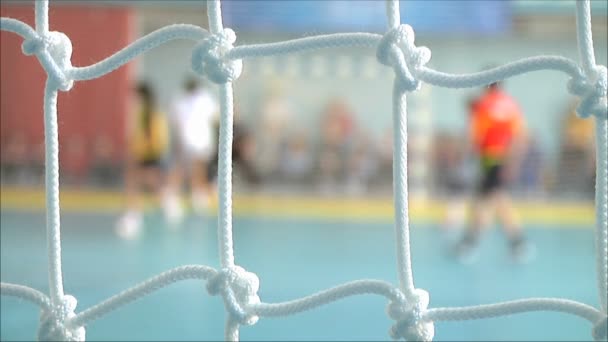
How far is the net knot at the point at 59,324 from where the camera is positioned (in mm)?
722

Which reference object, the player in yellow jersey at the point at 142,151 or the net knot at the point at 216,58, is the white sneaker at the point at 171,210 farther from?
the net knot at the point at 216,58

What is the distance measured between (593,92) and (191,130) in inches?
144

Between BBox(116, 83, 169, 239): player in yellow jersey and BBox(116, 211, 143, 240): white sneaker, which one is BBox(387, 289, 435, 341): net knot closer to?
BBox(116, 211, 143, 240): white sneaker

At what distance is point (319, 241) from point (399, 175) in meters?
2.81

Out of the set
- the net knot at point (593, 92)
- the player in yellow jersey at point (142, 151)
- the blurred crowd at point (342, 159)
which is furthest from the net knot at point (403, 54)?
the blurred crowd at point (342, 159)

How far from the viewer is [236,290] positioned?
72cm

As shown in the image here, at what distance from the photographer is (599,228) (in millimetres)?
682

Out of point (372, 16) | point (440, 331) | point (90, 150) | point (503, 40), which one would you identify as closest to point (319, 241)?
point (372, 16)

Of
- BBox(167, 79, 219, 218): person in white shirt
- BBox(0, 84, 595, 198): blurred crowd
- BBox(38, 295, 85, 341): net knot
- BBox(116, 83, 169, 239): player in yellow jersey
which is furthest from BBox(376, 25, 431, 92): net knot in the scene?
BBox(0, 84, 595, 198): blurred crowd

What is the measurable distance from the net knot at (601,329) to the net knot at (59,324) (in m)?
0.56

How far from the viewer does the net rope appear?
676 millimetres

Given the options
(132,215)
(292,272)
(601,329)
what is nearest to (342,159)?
(132,215)

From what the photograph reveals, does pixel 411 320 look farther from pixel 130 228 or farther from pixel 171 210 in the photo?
pixel 171 210

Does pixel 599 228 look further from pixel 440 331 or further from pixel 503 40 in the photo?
pixel 503 40
